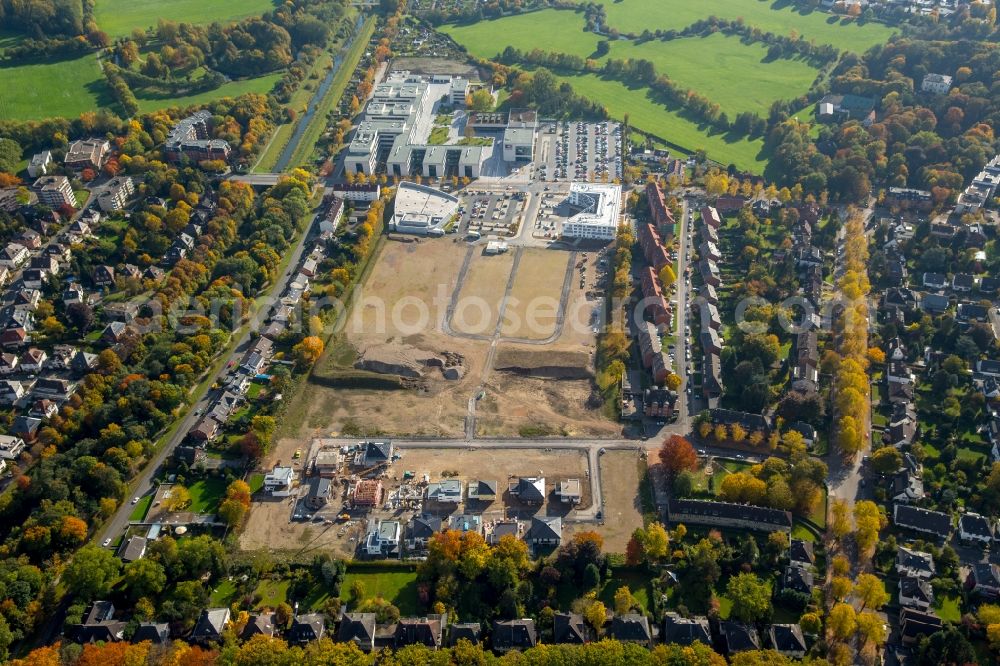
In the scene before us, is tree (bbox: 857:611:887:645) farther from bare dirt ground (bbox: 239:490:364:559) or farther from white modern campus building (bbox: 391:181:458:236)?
white modern campus building (bbox: 391:181:458:236)

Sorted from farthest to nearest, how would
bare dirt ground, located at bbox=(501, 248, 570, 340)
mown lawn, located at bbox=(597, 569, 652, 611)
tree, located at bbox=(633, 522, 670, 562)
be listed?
bare dirt ground, located at bbox=(501, 248, 570, 340) → tree, located at bbox=(633, 522, 670, 562) → mown lawn, located at bbox=(597, 569, 652, 611)

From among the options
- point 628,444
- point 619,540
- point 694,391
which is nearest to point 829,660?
point 619,540

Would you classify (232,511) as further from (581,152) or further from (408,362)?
(581,152)

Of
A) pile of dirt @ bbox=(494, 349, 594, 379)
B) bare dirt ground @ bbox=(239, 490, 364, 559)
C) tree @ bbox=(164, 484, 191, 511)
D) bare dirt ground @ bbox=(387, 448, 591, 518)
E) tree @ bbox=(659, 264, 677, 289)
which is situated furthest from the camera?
tree @ bbox=(659, 264, 677, 289)

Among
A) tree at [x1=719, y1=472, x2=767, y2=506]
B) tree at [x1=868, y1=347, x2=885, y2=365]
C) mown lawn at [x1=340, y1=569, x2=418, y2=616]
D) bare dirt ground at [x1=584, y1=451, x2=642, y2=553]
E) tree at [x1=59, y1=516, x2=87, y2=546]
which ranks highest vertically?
tree at [x1=868, y1=347, x2=885, y2=365]

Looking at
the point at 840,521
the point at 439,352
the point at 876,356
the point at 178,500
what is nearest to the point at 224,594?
the point at 178,500

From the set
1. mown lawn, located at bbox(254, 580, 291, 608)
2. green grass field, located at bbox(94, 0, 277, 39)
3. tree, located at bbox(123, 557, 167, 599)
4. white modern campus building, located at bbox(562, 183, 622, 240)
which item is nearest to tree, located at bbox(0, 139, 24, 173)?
green grass field, located at bbox(94, 0, 277, 39)

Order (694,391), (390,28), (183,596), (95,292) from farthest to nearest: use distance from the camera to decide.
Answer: (390,28)
(95,292)
(694,391)
(183,596)

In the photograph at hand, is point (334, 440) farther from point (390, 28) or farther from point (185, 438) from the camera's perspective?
point (390, 28)
